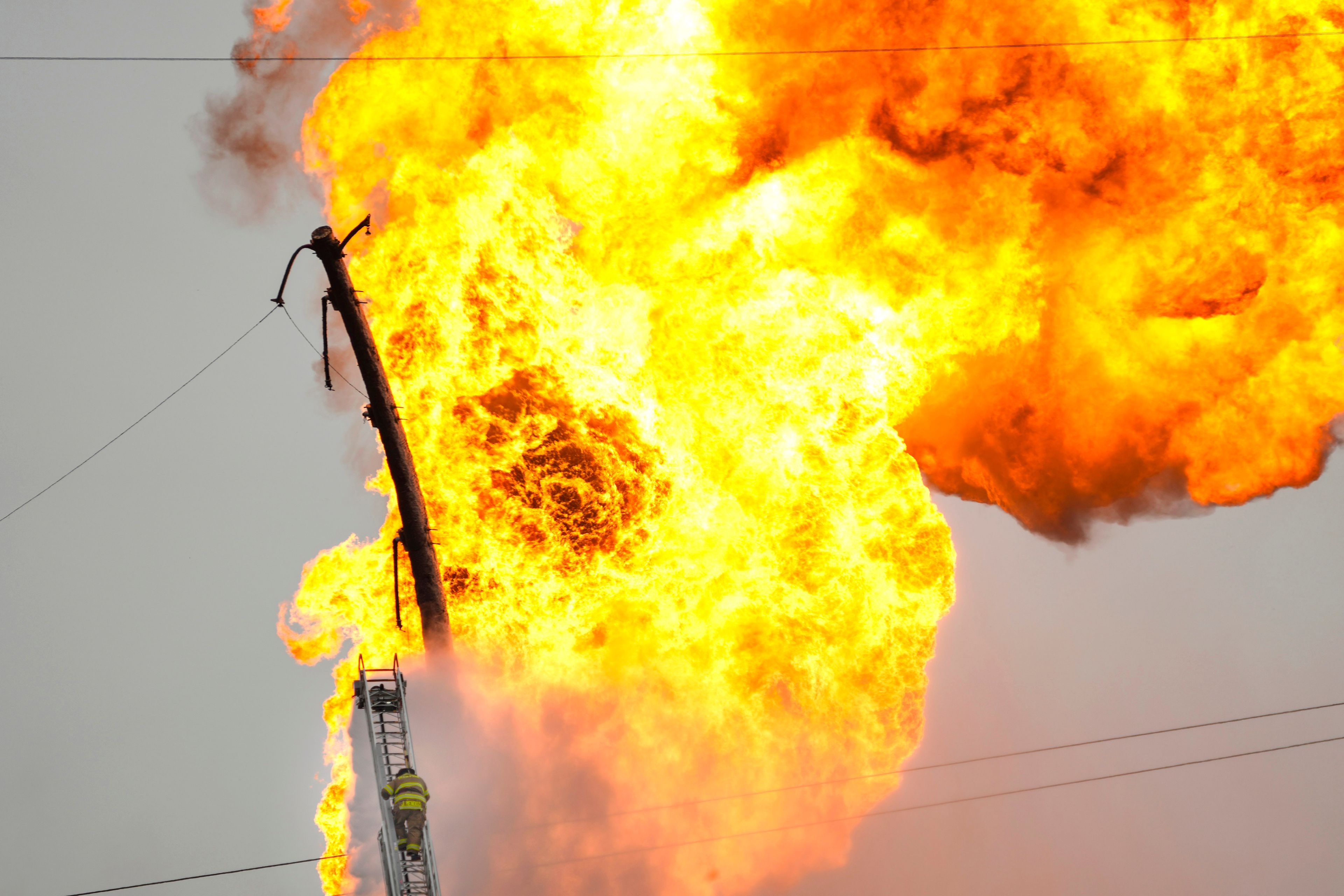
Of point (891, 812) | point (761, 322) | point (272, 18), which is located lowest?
point (891, 812)

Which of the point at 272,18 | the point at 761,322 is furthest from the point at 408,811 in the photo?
the point at 272,18

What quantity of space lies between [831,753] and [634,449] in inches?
216

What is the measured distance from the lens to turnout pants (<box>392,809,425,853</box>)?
10.2 meters

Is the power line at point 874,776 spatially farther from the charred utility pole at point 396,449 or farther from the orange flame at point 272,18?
the orange flame at point 272,18

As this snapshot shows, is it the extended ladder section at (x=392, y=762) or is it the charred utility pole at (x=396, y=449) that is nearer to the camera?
the extended ladder section at (x=392, y=762)

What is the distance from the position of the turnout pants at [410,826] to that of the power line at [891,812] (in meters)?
3.63

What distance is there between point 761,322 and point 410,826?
7.97 meters

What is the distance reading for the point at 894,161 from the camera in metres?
15.5

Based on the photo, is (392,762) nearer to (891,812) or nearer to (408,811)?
(408,811)

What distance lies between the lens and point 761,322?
14797 mm

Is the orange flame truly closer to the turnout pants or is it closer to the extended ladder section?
the extended ladder section

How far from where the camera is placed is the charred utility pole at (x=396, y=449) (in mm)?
11812

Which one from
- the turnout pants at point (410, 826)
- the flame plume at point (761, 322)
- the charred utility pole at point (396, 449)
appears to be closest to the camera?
the turnout pants at point (410, 826)

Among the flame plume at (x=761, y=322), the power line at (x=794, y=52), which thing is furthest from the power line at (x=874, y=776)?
the power line at (x=794, y=52)
